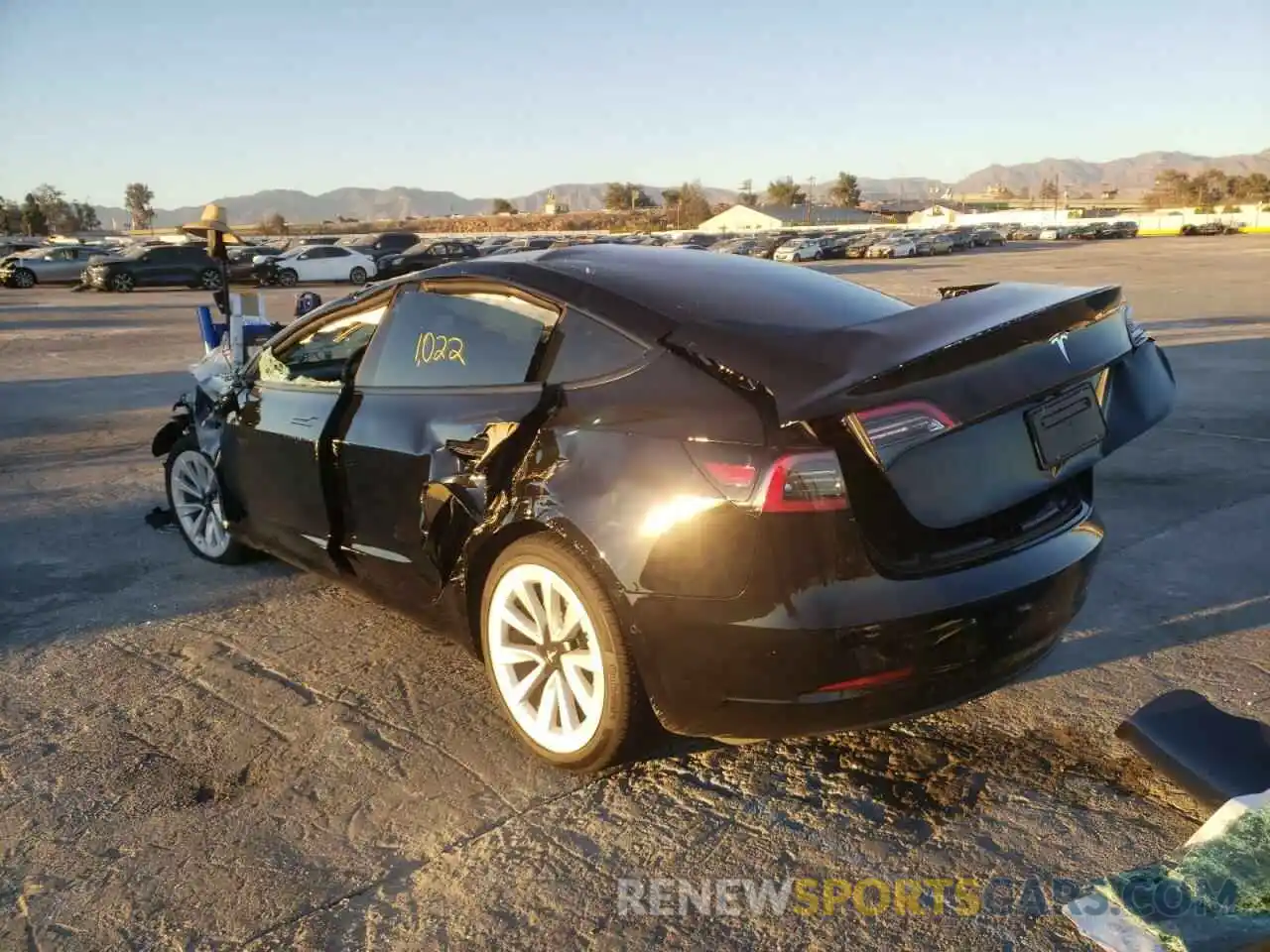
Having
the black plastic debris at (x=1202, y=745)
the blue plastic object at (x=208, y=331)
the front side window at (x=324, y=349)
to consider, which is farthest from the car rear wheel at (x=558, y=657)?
the blue plastic object at (x=208, y=331)

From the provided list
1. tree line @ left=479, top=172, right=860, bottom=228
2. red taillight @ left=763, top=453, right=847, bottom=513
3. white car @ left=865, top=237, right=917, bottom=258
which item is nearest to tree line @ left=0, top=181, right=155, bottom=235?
tree line @ left=479, top=172, right=860, bottom=228

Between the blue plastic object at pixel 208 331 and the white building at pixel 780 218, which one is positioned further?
the white building at pixel 780 218

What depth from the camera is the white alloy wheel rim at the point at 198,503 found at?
4934 mm

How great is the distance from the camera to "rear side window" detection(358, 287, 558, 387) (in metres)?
3.25

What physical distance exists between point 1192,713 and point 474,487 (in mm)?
2208

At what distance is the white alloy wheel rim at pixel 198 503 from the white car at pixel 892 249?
52709 mm

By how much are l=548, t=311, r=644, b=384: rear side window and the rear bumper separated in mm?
718

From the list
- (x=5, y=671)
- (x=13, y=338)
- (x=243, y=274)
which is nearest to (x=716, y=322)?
(x=5, y=671)

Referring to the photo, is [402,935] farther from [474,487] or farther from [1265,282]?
[1265,282]

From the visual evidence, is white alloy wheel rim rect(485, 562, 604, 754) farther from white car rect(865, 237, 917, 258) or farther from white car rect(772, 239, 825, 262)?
white car rect(865, 237, 917, 258)

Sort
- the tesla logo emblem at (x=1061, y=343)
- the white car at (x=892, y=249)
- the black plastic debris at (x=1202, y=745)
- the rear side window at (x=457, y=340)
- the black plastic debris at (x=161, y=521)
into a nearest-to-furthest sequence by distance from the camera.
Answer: the black plastic debris at (x=1202, y=745) < the tesla logo emblem at (x=1061, y=343) < the rear side window at (x=457, y=340) < the black plastic debris at (x=161, y=521) < the white car at (x=892, y=249)

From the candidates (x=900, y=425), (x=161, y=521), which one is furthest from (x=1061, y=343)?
(x=161, y=521)

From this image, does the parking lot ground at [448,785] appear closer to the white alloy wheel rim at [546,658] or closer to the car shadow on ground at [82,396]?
the white alloy wheel rim at [546,658]

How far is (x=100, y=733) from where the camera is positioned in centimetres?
333
